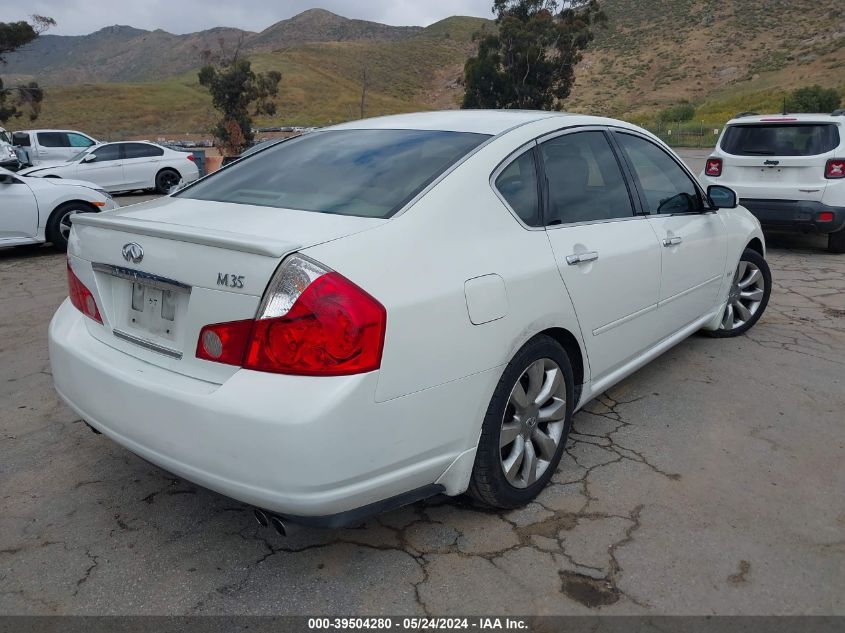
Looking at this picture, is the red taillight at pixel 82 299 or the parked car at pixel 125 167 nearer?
the red taillight at pixel 82 299

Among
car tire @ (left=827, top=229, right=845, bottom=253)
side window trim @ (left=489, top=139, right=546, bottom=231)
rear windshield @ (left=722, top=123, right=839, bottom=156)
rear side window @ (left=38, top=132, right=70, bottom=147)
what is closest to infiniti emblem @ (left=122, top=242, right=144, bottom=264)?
side window trim @ (left=489, top=139, right=546, bottom=231)

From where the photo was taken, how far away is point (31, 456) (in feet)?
10.9

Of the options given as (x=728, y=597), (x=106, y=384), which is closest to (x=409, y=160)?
(x=106, y=384)

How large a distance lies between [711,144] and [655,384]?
34170 mm

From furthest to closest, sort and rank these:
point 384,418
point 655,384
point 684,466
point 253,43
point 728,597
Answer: point 253,43 → point 655,384 → point 684,466 → point 728,597 → point 384,418

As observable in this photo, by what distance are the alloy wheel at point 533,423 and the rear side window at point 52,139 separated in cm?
2111

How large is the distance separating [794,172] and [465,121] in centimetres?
609

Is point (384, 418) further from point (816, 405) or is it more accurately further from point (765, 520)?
point (816, 405)

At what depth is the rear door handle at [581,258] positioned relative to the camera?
2879 mm

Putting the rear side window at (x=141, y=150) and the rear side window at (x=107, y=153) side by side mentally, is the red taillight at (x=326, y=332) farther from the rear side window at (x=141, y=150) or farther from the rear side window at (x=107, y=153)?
the rear side window at (x=141, y=150)

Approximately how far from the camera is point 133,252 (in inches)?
95.2

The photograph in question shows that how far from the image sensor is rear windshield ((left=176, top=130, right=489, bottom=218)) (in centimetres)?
257

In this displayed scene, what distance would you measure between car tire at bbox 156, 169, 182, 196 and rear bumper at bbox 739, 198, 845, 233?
12666 mm

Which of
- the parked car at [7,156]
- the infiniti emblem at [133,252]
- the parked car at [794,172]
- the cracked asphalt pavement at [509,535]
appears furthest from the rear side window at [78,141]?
the infiniti emblem at [133,252]
